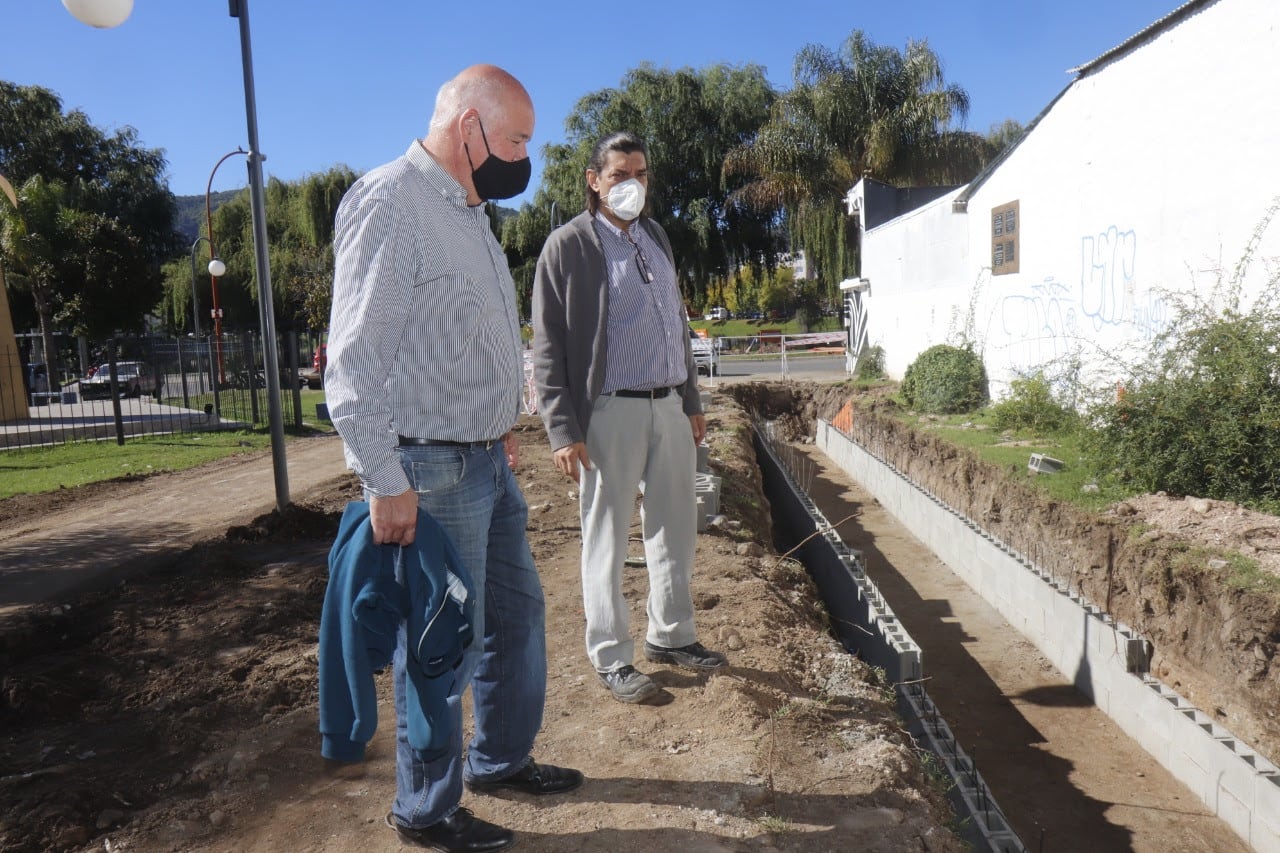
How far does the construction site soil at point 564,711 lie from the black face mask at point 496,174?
5.84 feet

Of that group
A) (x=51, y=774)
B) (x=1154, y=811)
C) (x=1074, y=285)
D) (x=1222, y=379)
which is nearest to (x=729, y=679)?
(x=51, y=774)

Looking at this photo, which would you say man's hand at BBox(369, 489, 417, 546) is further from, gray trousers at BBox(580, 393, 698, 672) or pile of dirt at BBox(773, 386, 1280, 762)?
pile of dirt at BBox(773, 386, 1280, 762)

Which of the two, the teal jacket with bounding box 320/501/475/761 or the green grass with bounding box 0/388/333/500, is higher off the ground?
the teal jacket with bounding box 320/501/475/761

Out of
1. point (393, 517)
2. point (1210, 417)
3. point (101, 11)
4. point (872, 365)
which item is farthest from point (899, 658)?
point (872, 365)

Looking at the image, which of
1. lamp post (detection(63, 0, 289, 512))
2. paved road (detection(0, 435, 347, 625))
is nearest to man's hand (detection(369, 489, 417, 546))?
paved road (detection(0, 435, 347, 625))

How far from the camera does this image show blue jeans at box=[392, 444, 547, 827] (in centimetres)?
227

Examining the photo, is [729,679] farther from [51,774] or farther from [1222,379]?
[1222,379]

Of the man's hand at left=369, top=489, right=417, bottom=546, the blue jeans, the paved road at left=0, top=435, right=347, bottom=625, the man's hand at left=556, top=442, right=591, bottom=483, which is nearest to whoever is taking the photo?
the man's hand at left=369, top=489, right=417, bottom=546

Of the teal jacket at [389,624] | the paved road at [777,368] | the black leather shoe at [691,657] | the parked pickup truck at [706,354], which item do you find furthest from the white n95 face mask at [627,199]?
the parked pickup truck at [706,354]

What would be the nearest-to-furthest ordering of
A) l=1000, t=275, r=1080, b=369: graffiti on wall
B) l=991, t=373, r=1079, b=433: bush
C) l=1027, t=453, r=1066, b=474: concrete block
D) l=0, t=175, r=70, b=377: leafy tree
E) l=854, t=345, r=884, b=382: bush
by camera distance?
1. l=1027, t=453, r=1066, b=474: concrete block
2. l=991, t=373, r=1079, b=433: bush
3. l=1000, t=275, r=1080, b=369: graffiti on wall
4. l=854, t=345, r=884, b=382: bush
5. l=0, t=175, r=70, b=377: leafy tree

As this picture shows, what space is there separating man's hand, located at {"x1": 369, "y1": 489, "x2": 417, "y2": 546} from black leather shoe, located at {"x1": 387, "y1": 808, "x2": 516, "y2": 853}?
31.8 inches

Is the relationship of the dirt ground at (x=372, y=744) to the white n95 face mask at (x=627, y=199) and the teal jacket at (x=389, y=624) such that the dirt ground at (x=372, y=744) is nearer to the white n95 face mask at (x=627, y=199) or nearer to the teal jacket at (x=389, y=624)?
the teal jacket at (x=389, y=624)

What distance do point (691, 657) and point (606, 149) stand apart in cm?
202

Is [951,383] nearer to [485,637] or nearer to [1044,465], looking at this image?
[1044,465]
